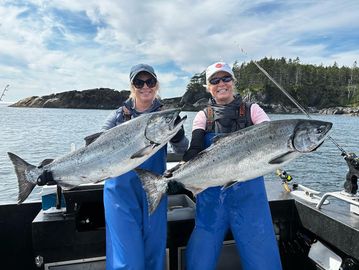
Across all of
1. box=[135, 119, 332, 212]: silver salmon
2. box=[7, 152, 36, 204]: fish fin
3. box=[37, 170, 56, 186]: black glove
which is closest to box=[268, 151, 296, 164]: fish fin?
box=[135, 119, 332, 212]: silver salmon

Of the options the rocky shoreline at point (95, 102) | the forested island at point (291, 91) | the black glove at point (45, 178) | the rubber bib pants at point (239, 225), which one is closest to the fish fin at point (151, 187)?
the rubber bib pants at point (239, 225)

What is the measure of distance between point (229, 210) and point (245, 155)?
742mm

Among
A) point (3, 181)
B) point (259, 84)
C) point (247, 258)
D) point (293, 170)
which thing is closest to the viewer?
point (247, 258)

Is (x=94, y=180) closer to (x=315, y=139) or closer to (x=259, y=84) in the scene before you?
(x=315, y=139)

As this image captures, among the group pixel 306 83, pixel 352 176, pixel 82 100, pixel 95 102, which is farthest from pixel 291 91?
pixel 352 176

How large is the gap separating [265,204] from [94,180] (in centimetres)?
171

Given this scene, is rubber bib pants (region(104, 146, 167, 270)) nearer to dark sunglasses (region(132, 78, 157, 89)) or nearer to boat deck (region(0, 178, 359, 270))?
boat deck (region(0, 178, 359, 270))

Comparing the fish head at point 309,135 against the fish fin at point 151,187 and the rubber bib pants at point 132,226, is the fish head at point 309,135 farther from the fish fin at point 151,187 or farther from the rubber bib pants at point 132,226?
the rubber bib pants at point 132,226

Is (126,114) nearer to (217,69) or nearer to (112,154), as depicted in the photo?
(112,154)

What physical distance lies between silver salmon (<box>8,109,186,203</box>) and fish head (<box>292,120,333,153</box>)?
0.98 meters

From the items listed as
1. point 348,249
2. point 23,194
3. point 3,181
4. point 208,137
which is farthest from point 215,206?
point 3,181

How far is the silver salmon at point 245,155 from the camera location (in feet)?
10.2

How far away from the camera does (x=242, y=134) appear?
11.1 ft

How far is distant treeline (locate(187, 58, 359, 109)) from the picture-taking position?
98.0m
